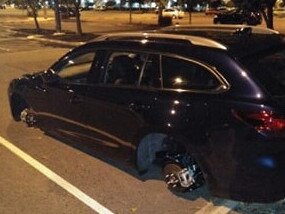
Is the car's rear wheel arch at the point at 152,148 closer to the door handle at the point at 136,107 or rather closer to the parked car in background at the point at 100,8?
the door handle at the point at 136,107

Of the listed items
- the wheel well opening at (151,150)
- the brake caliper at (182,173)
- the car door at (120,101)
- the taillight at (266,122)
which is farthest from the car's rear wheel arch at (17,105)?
the taillight at (266,122)

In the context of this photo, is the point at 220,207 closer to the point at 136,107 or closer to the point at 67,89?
the point at 136,107

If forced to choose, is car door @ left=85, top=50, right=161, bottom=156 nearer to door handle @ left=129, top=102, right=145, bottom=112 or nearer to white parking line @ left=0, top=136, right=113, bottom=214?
door handle @ left=129, top=102, right=145, bottom=112

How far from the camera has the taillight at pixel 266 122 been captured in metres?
4.19

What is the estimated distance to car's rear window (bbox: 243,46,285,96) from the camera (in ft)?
14.4

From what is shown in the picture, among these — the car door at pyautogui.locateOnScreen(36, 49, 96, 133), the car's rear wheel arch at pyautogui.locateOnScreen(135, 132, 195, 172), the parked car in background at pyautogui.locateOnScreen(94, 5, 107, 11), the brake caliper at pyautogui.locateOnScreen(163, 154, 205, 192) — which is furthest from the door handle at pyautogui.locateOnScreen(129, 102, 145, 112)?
the parked car in background at pyautogui.locateOnScreen(94, 5, 107, 11)

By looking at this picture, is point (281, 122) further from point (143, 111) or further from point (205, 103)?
point (143, 111)

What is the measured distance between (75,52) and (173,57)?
1742 millimetres

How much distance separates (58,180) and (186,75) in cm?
207

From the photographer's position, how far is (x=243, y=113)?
4289 millimetres

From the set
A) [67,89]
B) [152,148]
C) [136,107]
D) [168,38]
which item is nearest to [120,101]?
[136,107]

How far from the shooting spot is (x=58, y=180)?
577 centimetres

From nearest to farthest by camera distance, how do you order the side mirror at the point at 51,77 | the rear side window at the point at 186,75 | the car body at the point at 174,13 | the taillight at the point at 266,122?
1. the taillight at the point at 266,122
2. the rear side window at the point at 186,75
3. the side mirror at the point at 51,77
4. the car body at the point at 174,13

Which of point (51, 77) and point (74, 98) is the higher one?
point (51, 77)
